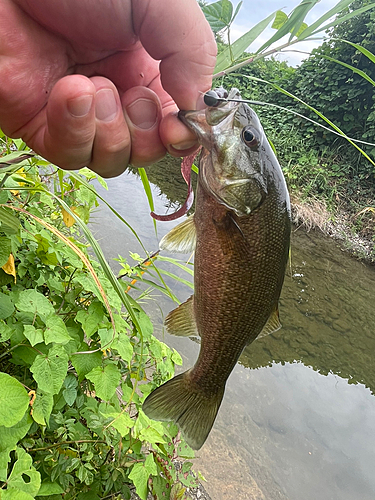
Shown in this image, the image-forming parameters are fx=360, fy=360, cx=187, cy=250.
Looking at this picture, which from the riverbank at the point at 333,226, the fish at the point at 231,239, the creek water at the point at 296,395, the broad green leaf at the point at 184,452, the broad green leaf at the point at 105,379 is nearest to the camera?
the fish at the point at 231,239

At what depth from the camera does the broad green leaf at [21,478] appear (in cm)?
110

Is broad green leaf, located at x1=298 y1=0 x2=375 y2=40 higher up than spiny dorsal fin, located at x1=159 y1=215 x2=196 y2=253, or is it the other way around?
broad green leaf, located at x1=298 y1=0 x2=375 y2=40

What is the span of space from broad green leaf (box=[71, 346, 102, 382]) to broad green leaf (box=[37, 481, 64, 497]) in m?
0.37

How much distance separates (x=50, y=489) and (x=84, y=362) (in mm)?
456

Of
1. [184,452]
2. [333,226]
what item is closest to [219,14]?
[184,452]

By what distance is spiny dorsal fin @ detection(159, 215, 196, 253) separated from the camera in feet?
4.56

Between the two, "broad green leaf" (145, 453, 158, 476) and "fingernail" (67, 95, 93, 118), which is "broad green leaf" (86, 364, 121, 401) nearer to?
"broad green leaf" (145, 453, 158, 476)

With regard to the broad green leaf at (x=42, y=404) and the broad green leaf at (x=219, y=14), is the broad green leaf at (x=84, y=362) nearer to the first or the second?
the broad green leaf at (x=42, y=404)

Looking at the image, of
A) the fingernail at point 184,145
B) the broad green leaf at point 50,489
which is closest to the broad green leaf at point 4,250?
the fingernail at point 184,145

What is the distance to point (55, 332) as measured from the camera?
4.37 feet

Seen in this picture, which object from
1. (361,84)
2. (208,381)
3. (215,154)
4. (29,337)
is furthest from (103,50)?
(361,84)

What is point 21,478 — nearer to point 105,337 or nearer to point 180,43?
point 105,337

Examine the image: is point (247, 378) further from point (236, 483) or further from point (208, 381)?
point (208, 381)

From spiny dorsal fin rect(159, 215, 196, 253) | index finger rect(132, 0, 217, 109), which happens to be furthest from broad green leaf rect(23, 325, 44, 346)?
index finger rect(132, 0, 217, 109)
